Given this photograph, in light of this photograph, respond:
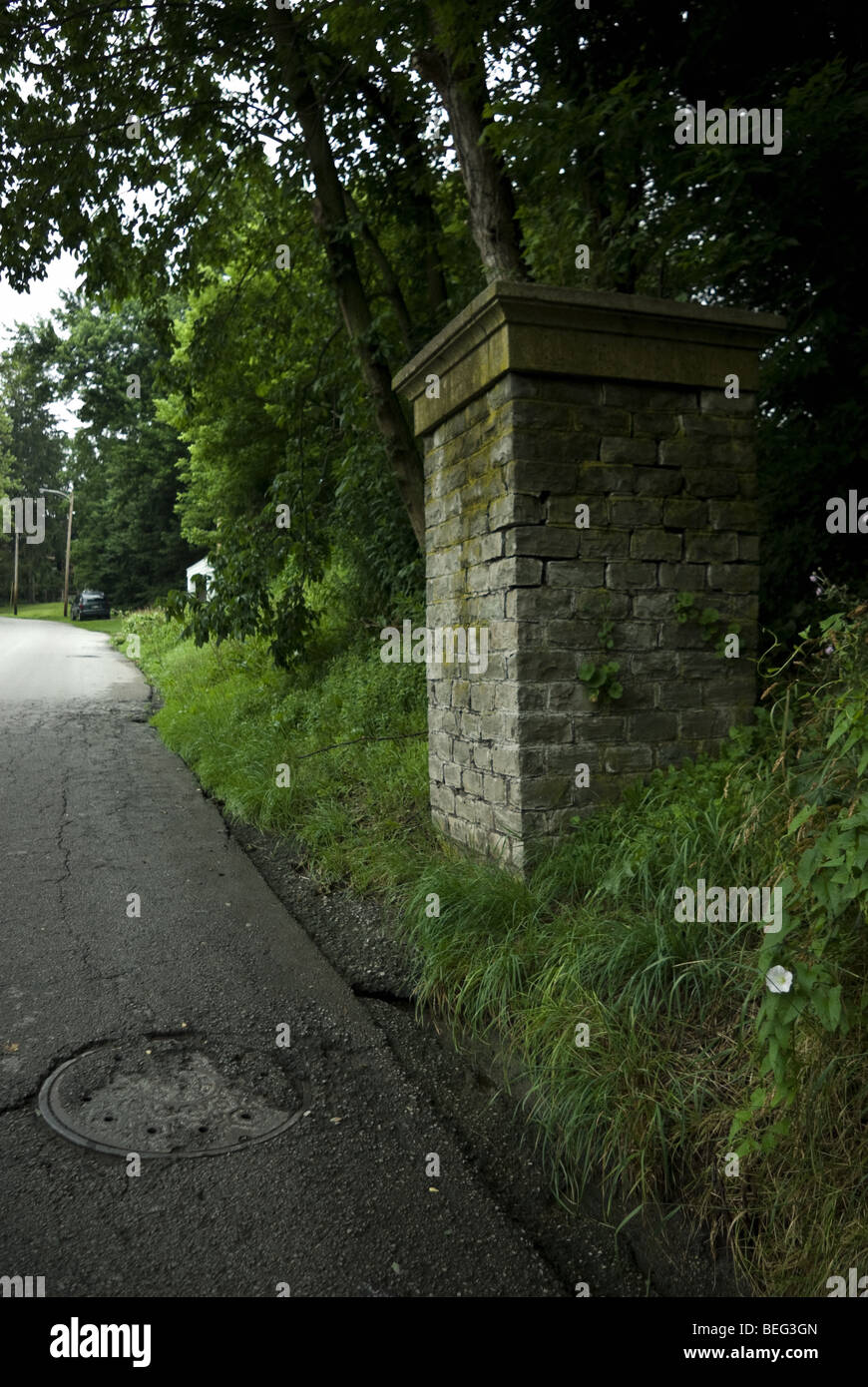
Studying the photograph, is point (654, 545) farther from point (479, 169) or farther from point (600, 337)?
point (479, 169)

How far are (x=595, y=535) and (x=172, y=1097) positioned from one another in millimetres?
3088

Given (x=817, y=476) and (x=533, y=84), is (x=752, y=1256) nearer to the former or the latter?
(x=817, y=476)

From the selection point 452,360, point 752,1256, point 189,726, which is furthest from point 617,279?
point 752,1256

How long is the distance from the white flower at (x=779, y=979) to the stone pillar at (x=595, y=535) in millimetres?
2038

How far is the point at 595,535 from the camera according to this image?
4.56 metres

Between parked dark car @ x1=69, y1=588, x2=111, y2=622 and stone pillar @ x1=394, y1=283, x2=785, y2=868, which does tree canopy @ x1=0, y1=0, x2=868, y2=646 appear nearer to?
stone pillar @ x1=394, y1=283, x2=785, y2=868

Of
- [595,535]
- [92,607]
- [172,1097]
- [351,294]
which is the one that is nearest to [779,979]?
[172,1097]

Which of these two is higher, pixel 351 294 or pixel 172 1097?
pixel 351 294

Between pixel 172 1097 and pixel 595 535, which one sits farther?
pixel 595 535

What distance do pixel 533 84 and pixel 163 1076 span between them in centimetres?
762

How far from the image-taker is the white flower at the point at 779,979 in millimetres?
2383

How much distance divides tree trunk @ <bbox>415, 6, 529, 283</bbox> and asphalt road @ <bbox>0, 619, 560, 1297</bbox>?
194 inches

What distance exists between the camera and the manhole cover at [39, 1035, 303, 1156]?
2.95m

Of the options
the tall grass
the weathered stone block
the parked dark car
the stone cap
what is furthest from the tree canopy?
the parked dark car
